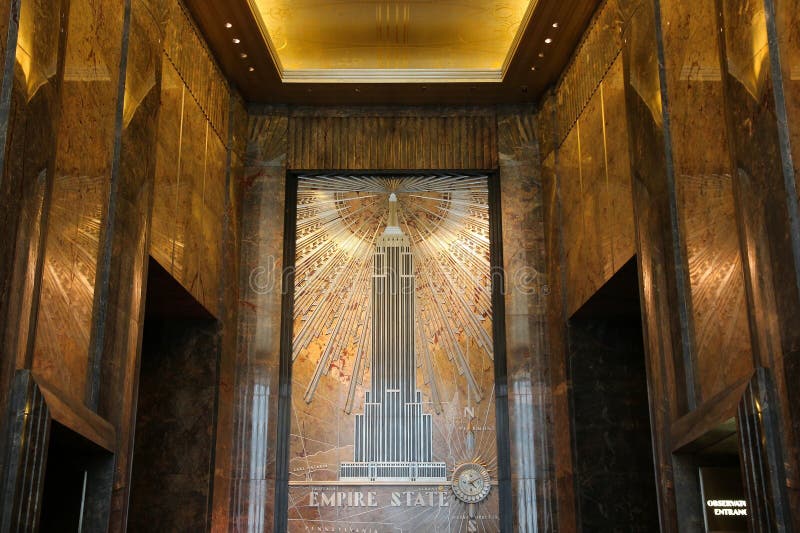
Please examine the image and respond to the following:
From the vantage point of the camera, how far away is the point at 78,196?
21.6ft

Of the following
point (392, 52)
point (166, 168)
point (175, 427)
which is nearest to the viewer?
point (166, 168)

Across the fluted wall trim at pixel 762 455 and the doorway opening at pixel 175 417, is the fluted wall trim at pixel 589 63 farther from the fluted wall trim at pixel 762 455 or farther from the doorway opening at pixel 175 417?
the doorway opening at pixel 175 417

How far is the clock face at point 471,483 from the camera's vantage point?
1055 centimetres

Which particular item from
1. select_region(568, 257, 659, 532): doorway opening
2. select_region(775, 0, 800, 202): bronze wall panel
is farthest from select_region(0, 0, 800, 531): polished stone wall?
select_region(568, 257, 659, 532): doorway opening

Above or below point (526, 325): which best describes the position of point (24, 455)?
below

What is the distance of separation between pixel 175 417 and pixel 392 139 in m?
4.23

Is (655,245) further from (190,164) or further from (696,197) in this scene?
A: (190,164)

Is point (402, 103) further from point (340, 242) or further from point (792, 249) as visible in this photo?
point (792, 249)

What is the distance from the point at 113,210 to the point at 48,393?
1.84 m

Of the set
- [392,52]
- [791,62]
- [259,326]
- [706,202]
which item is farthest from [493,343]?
[791,62]

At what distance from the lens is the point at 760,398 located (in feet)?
18.5

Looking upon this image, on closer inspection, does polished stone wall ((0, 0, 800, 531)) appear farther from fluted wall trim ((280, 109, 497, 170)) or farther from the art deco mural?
the art deco mural

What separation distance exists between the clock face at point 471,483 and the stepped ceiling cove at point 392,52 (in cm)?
438

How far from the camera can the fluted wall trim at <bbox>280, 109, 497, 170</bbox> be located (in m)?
11.6
